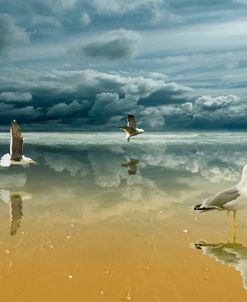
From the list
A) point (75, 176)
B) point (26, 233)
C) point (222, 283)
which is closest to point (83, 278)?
point (222, 283)

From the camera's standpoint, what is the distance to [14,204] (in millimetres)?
11930

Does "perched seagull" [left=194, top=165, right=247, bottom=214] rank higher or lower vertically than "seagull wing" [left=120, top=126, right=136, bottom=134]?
lower

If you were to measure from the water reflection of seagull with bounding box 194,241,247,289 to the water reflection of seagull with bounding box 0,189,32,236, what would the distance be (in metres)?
3.73

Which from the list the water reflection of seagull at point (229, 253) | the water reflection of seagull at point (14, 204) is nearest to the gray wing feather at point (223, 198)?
the water reflection of seagull at point (229, 253)

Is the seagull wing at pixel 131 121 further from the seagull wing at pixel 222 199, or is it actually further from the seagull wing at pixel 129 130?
the seagull wing at pixel 222 199

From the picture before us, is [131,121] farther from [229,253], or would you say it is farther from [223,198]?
[229,253]

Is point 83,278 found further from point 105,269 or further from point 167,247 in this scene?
point 167,247

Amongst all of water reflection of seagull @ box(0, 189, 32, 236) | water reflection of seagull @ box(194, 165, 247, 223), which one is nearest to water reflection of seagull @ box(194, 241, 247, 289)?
water reflection of seagull @ box(194, 165, 247, 223)

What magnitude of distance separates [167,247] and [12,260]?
→ 2.68m

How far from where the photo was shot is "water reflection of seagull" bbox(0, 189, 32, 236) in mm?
9461

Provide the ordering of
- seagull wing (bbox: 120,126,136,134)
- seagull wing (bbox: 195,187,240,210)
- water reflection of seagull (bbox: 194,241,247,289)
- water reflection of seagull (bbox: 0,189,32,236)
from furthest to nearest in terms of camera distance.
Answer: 1. seagull wing (bbox: 120,126,136,134)
2. water reflection of seagull (bbox: 0,189,32,236)
3. seagull wing (bbox: 195,187,240,210)
4. water reflection of seagull (bbox: 194,241,247,289)

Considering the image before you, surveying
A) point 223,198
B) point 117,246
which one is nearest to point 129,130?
point 223,198

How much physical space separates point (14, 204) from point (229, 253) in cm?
633

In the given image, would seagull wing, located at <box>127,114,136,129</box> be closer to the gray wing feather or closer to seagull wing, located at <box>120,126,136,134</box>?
seagull wing, located at <box>120,126,136,134</box>
